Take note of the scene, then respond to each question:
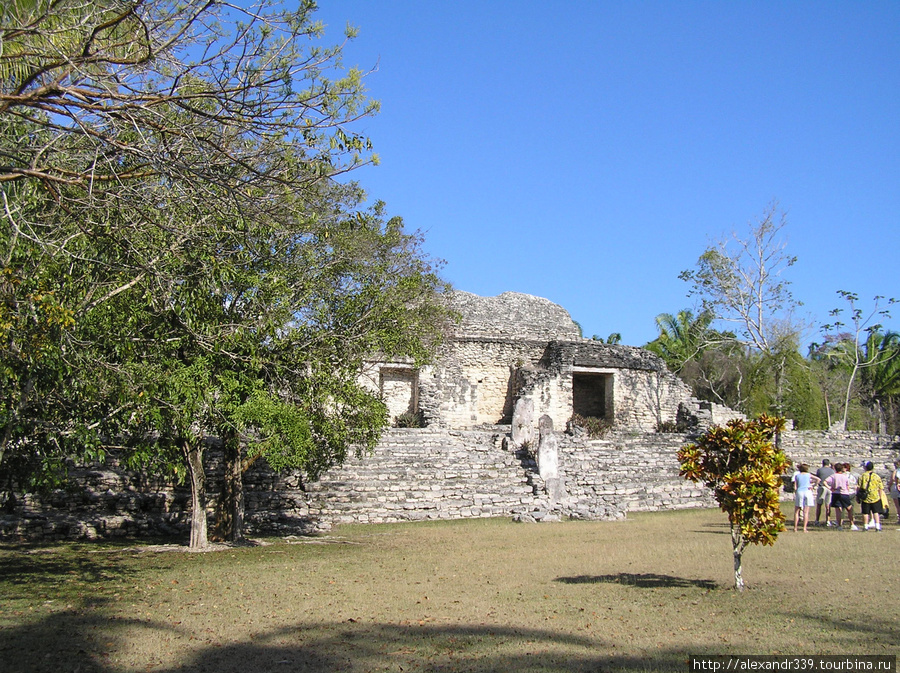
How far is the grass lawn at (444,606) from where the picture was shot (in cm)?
473

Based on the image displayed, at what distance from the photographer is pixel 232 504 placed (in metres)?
11.1

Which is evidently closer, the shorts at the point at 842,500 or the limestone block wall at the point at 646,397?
the shorts at the point at 842,500

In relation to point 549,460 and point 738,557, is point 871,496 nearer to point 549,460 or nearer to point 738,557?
point 738,557

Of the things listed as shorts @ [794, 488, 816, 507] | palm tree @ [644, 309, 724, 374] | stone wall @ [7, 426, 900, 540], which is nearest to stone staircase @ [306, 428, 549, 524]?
stone wall @ [7, 426, 900, 540]

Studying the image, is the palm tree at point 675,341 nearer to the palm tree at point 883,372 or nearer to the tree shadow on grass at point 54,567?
the palm tree at point 883,372

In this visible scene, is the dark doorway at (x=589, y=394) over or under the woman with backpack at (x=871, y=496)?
over

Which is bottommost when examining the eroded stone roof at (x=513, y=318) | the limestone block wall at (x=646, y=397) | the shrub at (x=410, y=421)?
the shrub at (x=410, y=421)

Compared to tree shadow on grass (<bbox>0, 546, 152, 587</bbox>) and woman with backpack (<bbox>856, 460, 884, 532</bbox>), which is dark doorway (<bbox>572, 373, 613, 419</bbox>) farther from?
tree shadow on grass (<bbox>0, 546, 152, 587</bbox>)

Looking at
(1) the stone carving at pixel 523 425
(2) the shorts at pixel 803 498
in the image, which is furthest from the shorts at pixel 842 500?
(1) the stone carving at pixel 523 425

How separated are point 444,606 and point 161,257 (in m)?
4.08

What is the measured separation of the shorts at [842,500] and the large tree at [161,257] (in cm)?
709

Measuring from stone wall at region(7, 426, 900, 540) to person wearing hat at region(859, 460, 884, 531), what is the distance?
13.9 feet

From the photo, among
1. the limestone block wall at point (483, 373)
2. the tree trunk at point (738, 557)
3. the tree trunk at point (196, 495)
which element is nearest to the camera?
the tree trunk at point (738, 557)

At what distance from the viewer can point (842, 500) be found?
11172 millimetres
